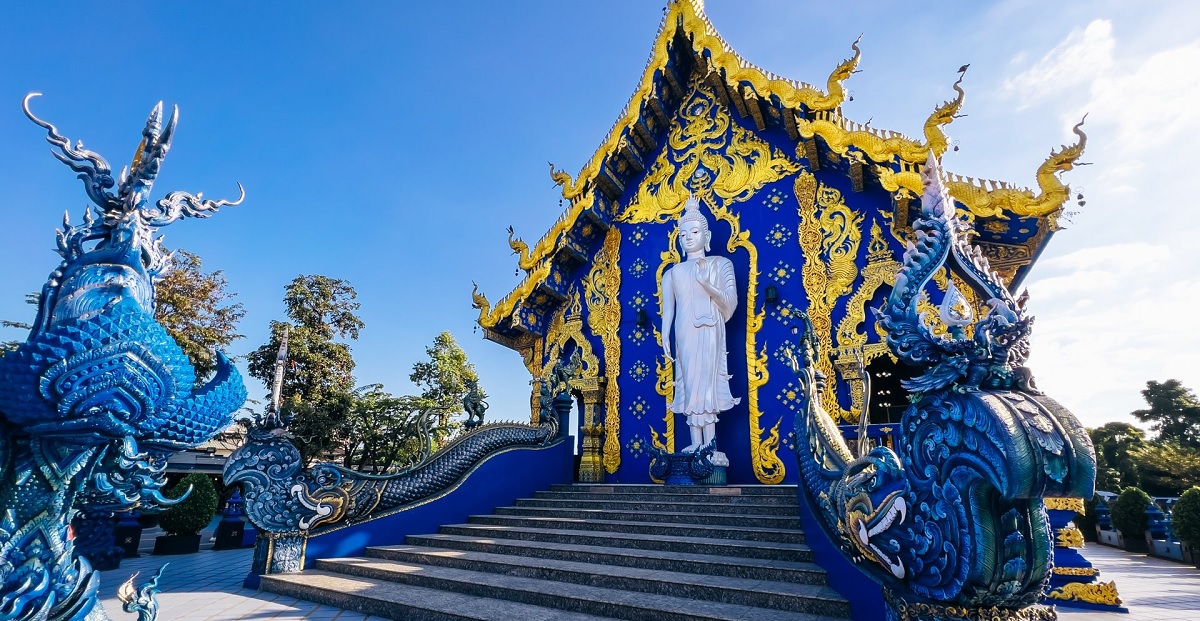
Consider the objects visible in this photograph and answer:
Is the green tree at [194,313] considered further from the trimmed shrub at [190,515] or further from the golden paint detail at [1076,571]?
the golden paint detail at [1076,571]

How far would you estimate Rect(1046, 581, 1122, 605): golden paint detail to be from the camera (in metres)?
4.05

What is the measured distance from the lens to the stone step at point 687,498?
589cm

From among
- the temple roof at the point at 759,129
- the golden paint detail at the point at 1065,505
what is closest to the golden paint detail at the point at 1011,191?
the temple roof at the point at 759,129

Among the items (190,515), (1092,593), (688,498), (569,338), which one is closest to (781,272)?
(688,498)

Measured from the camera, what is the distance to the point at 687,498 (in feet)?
21.1

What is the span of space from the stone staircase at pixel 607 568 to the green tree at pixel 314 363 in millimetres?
12964

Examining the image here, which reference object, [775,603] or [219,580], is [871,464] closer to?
[775,603]

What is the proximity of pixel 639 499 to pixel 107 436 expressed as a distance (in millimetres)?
5447

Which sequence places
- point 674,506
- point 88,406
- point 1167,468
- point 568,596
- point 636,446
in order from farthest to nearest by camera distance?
point 1167,468 → point 636,446 → point 674,506 → point 568,596 → point 88,406

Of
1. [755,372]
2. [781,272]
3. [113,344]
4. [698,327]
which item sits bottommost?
[113,344]

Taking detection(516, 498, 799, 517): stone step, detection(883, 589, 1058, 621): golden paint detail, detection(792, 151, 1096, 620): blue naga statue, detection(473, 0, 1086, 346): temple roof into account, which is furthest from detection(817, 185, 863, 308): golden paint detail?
detection(883, 589, 1058, 621): golden paint detail

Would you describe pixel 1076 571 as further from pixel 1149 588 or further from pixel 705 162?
pixel 705 162

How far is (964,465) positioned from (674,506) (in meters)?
4.21

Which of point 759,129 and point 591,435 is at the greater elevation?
point 759,129
